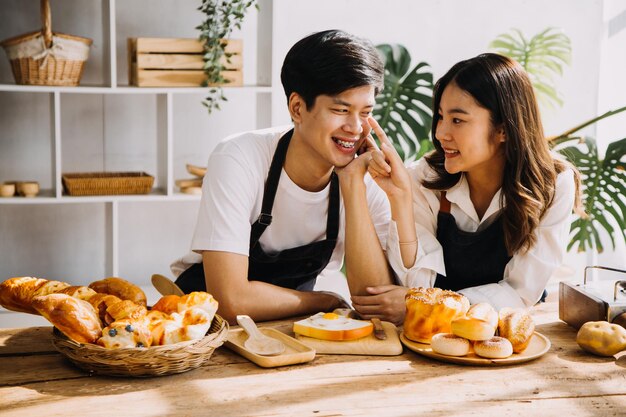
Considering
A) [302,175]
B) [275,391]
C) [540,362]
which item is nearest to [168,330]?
[275,391]

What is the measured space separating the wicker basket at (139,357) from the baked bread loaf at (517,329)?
0.63 metres

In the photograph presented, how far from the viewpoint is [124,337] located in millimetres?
1451

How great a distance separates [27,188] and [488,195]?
2094mm

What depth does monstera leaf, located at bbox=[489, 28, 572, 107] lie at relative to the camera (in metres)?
4.29

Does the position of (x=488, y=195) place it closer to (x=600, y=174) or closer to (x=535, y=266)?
(x=535, y=266)

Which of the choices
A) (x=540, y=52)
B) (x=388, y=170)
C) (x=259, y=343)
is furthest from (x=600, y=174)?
(x=259, y=343)

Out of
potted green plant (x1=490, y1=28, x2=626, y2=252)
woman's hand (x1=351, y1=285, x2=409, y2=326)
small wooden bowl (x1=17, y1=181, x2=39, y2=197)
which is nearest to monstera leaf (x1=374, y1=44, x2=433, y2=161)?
potted green plant (x1=490, y1=28, x2=626, y2=252)

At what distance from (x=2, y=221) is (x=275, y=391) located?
2.74m

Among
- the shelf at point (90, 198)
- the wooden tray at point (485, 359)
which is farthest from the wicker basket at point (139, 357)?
the shelf at point (90, 198)

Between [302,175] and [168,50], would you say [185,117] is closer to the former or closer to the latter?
[168,50]

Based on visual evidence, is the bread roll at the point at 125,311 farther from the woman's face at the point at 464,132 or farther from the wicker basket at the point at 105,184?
the wicker basket at the point at 105,184

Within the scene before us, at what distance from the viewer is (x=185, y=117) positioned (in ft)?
12.8

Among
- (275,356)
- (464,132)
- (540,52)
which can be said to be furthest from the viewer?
(540,52)

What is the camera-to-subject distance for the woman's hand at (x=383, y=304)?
6.42ft
